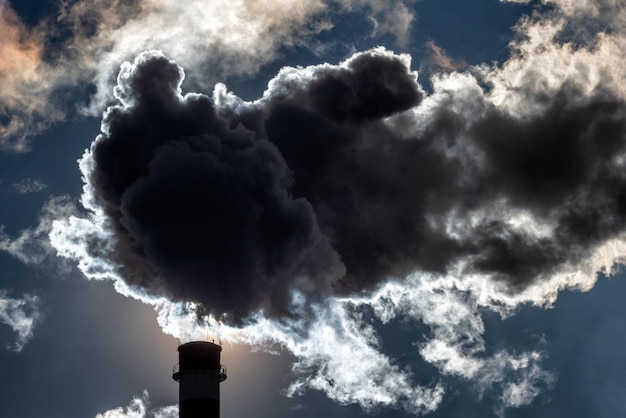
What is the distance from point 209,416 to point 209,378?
8.37 feet

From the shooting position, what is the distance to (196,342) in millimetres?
55844

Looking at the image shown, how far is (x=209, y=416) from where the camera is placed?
2116 inches

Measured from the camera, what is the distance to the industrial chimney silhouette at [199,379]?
53.9 meters

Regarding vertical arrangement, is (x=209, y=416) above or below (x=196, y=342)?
below

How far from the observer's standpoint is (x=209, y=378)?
181 feet

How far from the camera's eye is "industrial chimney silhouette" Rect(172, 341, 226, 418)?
53.9 m

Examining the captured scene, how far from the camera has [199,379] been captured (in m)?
54.7

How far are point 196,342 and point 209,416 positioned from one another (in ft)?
16.5
